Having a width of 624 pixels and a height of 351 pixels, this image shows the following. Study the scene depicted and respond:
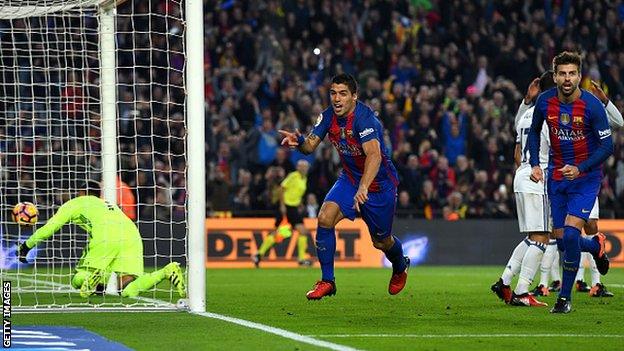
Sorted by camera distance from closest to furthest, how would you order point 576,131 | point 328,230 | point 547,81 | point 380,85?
point 576,131 < point 328,230 < point 547,81 < point 380,85

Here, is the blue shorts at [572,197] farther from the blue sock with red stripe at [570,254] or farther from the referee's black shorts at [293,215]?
the referee's black shorts at [293,215]

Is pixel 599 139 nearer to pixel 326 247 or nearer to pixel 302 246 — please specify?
pixel 326 247

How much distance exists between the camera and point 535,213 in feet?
41.7

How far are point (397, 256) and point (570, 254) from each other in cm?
193

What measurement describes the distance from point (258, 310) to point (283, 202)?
444 inches

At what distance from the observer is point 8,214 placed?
21.7m

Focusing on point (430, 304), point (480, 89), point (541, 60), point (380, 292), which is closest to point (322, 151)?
point (480, 89)

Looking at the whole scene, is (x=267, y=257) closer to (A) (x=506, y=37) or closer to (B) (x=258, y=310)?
(A) (x=506, y=37)

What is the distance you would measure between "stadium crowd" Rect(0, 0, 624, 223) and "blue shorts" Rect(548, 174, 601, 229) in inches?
459

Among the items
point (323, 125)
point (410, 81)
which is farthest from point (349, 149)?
point (410, 81)

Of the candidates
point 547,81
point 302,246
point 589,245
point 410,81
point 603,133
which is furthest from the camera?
point 410,81

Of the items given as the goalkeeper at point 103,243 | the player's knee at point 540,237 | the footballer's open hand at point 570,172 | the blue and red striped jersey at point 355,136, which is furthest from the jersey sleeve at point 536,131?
the goalkeeper at point 103,243

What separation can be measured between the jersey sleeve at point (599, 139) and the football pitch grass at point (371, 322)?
49.4 inches

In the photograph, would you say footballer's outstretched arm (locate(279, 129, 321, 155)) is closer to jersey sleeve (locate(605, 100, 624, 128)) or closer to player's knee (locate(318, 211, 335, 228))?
player's knee (locate(318, 211, 335, 228))
